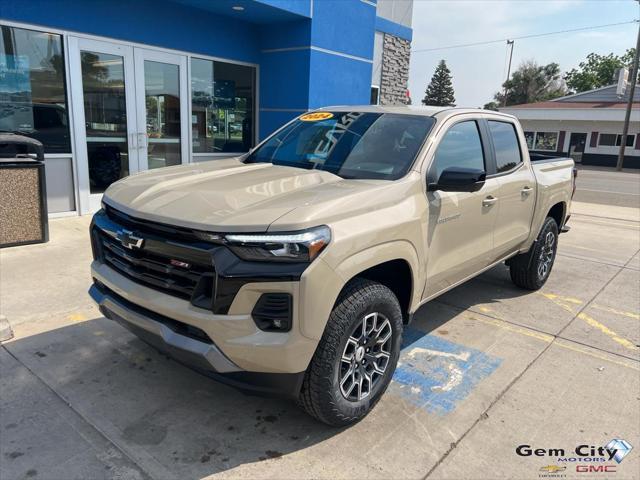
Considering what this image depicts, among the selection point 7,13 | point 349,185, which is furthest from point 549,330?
point 7,13

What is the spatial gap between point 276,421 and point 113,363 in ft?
4.44

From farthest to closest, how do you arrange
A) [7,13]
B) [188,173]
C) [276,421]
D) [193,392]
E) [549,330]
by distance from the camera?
[7,13] → [549,330] → [188,173] → [193,392] → [276,421]

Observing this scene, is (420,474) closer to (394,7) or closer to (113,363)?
(113,363)

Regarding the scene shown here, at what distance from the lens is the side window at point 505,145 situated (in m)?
4.50

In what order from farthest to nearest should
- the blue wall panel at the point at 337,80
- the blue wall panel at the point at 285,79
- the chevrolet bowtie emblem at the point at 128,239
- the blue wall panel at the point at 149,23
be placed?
the blue wall panel at the point at 337,80 → the blue wall panel at the point at 285,79 → the blue wall panel at the point at 149,23 → the chevrolet bowtie emblem at the point at 128,239

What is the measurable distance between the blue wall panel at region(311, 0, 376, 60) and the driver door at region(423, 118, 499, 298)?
654 cm

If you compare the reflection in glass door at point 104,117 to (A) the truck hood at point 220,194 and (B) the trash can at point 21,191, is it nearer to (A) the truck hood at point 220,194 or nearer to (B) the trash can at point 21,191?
(B) the trash can at point 21,191

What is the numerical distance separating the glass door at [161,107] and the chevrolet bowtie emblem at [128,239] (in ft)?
20.1

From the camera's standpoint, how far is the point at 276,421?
302 centimetres

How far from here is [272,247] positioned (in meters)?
2.44

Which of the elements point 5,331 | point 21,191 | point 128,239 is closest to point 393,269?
point 128,239

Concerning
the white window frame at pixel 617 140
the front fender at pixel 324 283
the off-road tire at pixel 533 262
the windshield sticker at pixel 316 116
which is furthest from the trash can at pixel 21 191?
the white window frame at pixel 617 140

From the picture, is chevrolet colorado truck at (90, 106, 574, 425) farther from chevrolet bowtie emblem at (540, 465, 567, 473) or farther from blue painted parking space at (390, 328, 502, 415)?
chevrolet bowtie emblem at (540, 465, 567, 473)

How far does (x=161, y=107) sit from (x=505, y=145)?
630 cm
